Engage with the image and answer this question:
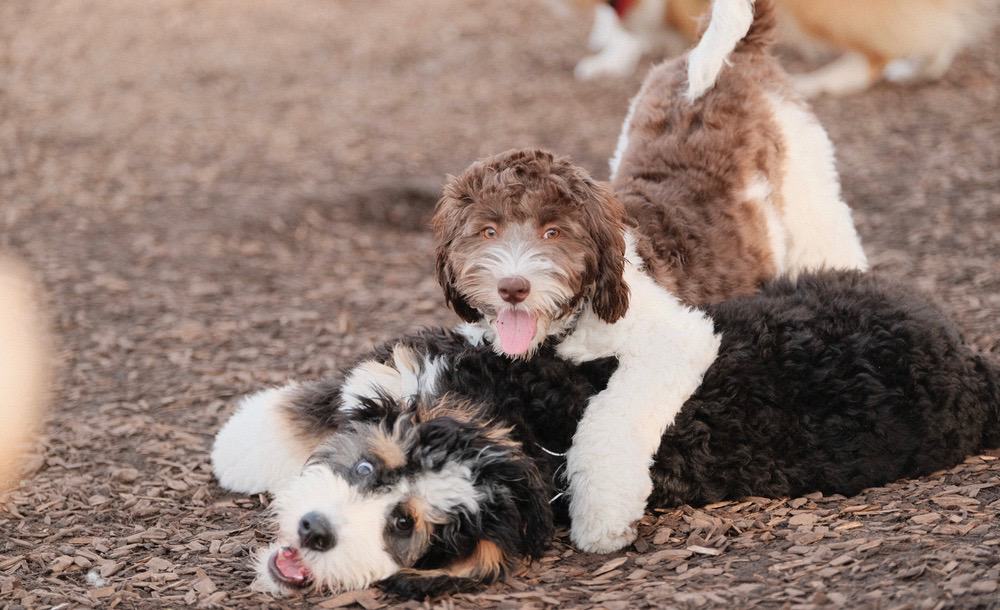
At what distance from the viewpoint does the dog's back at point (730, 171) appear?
15.8 feet

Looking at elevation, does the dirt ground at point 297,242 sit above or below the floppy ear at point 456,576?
above

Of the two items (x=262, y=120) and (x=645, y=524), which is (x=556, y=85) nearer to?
(x=262, y=120)

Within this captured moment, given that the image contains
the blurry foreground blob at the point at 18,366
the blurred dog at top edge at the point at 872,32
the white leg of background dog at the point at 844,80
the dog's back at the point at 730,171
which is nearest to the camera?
the dog's back at the point at 730,171

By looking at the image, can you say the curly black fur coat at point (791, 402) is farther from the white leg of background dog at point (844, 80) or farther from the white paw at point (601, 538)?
the white leg of background dog at point (844, 80)

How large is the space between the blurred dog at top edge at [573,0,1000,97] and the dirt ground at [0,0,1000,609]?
27 centimetres

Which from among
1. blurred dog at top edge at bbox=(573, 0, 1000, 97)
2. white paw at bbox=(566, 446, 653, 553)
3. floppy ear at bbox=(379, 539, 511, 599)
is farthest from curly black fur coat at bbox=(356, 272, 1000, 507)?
blurred dog at top edge at bbox=(573, 0, 1000, 97)

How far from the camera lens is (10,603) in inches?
142

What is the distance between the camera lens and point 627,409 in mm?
3852

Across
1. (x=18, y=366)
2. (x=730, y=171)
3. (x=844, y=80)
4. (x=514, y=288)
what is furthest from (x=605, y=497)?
(x=844, y=80)

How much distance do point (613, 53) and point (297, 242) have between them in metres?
4.74

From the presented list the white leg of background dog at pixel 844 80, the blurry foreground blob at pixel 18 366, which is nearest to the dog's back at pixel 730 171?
the blurry foreground blob at pixel 18 366

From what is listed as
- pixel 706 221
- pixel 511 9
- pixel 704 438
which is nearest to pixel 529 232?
pixel 704 438

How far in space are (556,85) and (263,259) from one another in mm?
4549

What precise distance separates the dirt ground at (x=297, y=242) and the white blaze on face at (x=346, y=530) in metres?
0.11
